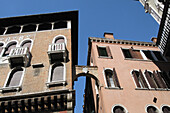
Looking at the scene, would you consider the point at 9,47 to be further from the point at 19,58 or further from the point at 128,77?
the point at 128,77

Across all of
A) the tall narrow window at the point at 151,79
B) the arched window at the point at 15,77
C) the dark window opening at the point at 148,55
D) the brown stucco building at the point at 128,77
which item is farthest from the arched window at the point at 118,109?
the dark window opening at the point at 148,55

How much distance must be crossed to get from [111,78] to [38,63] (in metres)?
5.74

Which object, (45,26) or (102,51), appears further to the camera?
(45,26)

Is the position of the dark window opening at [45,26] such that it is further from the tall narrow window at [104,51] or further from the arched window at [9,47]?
the tall narrow window at [104,51]

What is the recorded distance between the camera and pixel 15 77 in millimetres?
11703

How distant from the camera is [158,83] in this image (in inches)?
537

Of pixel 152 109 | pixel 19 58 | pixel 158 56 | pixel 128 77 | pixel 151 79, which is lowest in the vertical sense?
pixel 152 109

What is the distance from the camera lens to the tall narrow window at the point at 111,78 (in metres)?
13.1

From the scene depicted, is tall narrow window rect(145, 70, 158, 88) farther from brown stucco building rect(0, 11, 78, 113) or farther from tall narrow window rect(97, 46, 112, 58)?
brown stucco building rect(0, 11, 78, 113)

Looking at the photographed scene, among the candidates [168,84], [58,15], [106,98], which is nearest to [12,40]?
[58,15]

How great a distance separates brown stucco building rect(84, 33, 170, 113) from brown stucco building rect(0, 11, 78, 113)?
8.69ft

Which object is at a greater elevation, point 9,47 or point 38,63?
point 9,47

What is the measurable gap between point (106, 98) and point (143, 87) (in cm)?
341

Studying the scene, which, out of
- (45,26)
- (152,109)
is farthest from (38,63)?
(152,109)
